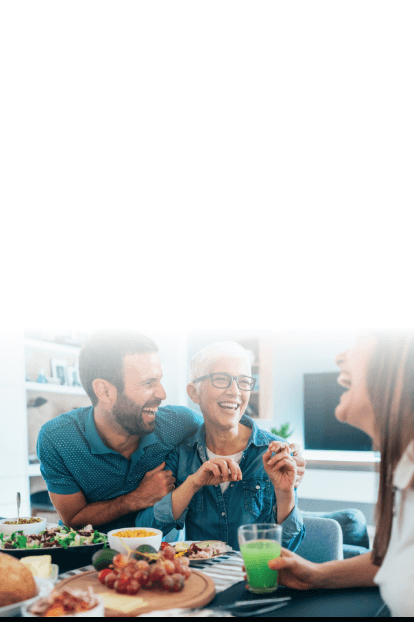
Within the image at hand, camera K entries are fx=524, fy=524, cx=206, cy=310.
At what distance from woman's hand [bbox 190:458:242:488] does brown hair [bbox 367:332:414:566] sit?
13.9 inches

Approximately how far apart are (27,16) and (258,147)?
18.3 inches

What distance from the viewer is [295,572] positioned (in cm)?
77

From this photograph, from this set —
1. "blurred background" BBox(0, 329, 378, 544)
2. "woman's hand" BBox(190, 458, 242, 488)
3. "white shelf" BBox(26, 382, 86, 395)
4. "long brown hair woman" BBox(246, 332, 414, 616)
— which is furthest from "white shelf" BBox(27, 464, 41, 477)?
"long brown hair woman" BBox(246, 332, 414, 616)

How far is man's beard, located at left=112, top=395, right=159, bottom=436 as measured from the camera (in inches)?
51.6

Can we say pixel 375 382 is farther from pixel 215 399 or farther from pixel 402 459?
pixel 215 399

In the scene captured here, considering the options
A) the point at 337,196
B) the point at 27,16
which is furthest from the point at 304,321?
the point at 27,16

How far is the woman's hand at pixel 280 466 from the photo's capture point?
0.96 meters

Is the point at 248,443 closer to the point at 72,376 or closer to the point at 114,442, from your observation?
the point at 114,442

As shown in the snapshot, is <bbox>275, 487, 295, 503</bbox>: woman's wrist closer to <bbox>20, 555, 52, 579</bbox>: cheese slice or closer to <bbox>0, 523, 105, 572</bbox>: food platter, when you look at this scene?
<bbox>0, 523, 105, 572</bbox>: food platter

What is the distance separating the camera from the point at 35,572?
0.79m

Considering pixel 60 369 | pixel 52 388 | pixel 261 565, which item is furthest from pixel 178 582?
pixel 60 369

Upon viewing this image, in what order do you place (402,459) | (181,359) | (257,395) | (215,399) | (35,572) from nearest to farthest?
(402,459)
(35,572)
(215,399)
(257,395)
(181,359)

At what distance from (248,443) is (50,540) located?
0.47 metres

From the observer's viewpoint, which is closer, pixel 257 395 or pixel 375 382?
pixel 375 382
